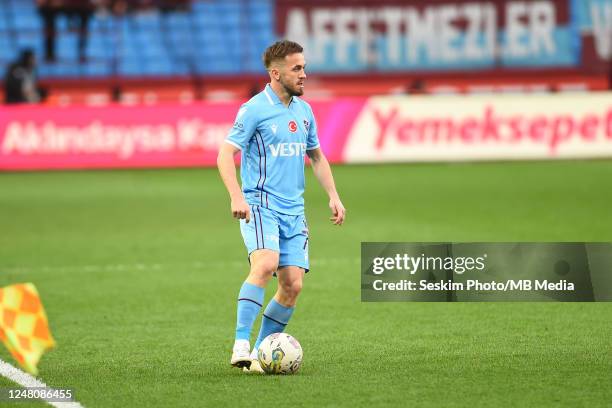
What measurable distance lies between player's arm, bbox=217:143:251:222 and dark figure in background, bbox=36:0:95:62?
25.0 metres

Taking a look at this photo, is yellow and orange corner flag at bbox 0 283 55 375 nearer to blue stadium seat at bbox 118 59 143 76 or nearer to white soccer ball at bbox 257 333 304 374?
white soccer ball at bbox 257 333 304 374

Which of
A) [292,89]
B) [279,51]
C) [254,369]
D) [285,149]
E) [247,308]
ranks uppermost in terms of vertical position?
[279,51]

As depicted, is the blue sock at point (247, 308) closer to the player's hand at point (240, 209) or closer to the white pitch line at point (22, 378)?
the player's hand at point (240, 209)

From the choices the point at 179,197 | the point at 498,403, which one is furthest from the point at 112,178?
the point at 498,403

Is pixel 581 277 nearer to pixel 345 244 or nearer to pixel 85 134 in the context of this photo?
pixel 345 244

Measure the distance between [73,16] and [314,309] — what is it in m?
23.4

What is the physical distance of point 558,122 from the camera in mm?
22031

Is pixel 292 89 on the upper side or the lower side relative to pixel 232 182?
upper

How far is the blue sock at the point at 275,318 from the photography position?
7020 millimetres

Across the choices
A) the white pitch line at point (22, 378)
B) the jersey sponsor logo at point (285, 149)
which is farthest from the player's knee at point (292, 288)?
the white pitch line at point (22, 378)

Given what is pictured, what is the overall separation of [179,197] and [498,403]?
1240 cm

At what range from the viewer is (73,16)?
3122 cm

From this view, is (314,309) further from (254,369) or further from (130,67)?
(130,67)

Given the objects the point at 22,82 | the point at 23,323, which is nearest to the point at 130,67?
the point at 22,82
